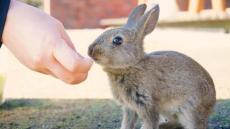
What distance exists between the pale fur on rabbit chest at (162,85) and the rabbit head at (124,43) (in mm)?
52

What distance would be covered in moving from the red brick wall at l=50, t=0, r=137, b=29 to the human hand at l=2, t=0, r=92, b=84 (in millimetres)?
3988

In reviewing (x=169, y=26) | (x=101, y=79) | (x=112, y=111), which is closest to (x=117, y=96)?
(x=112, y=111)

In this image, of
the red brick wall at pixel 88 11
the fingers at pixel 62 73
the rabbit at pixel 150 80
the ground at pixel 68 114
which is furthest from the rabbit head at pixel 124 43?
the red brick wall at pixel 88 11

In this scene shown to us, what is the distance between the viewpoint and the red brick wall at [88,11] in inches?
209

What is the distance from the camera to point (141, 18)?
213 centimetres

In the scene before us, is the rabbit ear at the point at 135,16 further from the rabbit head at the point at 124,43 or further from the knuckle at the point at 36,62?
the knuckle at the point at 36,62

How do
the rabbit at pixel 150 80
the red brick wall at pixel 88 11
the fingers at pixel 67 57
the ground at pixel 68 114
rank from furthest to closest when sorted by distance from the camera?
the red brick wall at pixel 88 11 < the ground at pixel 68 114 < the rabbit at pixel 150 80 < the fingers at pixel 67 57

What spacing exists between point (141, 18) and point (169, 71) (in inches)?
9.2

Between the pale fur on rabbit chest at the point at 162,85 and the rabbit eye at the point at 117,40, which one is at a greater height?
the rabbit eye at the point at 117,40

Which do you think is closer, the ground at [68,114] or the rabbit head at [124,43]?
the rabbit head at [124,43]

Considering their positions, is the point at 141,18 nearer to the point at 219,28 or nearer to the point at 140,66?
the point at 140,66

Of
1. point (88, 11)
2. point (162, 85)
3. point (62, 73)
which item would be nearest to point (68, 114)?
point (162, 85)

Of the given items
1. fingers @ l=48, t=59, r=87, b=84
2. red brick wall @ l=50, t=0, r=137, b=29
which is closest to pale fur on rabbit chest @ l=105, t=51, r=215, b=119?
fingers @ l=48, t=59, r=87, b=84

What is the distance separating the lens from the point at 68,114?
269cm
